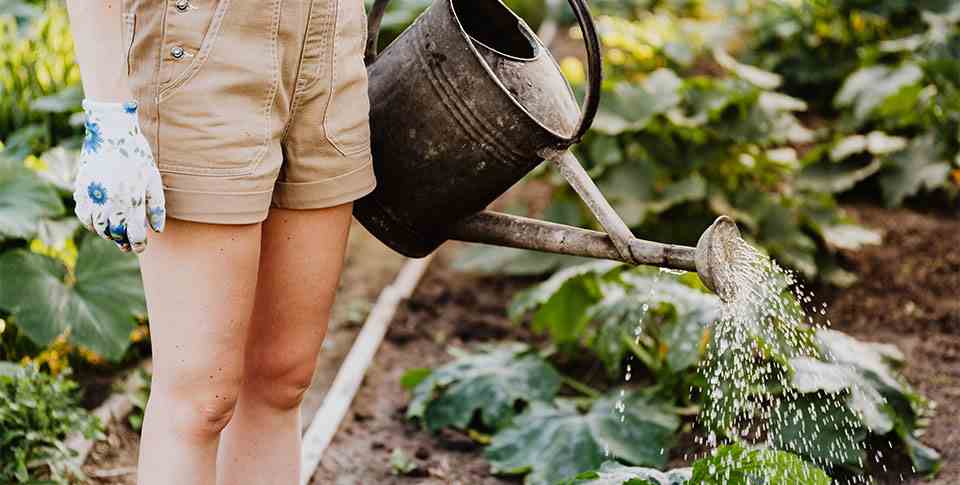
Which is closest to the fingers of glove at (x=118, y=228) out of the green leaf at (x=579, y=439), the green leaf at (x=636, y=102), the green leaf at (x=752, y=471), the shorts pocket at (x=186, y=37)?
the shorts pocket at (x=186, y=37)

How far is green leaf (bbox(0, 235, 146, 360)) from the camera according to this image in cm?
265

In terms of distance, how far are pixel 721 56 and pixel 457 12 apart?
2480 mm

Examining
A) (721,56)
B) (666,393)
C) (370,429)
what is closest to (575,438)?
(666,393)

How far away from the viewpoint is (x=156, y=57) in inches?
60.9

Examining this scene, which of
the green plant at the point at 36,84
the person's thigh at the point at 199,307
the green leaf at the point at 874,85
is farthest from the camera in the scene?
the green leaf at the point at 874,85

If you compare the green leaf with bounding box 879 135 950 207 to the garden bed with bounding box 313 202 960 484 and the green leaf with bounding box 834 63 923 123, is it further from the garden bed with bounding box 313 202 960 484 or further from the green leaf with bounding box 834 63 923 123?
the green leaf with bounding box 834 63 923 123

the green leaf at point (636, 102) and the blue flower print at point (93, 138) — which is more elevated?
the blue flower print at point (93, 138)

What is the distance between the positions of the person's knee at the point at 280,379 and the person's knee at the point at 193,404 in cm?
17

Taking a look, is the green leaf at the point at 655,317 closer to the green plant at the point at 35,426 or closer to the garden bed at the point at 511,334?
the garden bed at the point at 511,334

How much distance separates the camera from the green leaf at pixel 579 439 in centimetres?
260

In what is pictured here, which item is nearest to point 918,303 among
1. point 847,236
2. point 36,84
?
point 847,236

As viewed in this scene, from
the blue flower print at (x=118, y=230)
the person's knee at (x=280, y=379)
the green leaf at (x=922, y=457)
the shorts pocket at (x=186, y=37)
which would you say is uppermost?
the shorts pocket at (x=186, y=37)

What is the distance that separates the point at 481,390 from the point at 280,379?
1061 millimetres

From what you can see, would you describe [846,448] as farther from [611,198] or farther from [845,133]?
[845,133]
